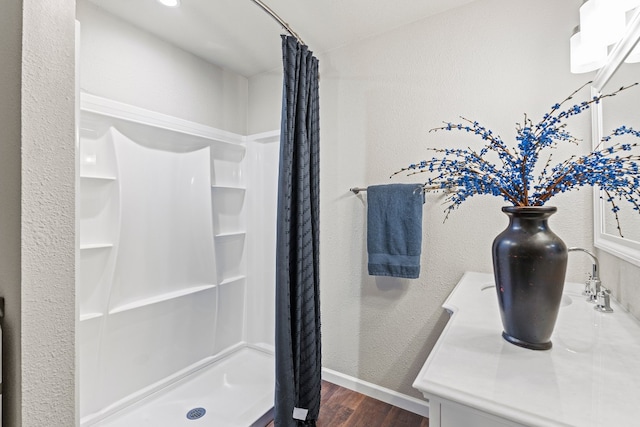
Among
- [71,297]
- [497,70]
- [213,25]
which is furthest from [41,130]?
[497,70]

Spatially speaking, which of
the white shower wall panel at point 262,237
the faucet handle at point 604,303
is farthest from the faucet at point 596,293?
the white shower wall panel at point 262,237

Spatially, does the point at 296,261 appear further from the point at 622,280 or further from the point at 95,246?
the point at 622,280

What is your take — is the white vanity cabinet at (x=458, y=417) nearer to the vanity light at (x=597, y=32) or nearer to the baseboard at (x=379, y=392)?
the vanity light at (x=597, y=32)

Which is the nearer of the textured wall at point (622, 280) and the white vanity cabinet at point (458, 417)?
the white vanity cabinet at point (458, 417)

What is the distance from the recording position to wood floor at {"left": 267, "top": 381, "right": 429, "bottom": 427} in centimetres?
165

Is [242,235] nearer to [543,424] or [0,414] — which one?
[0,414]

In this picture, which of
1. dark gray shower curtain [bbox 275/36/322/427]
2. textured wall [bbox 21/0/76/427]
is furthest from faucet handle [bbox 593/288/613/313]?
textured wall [bbox 21/0/76/427]

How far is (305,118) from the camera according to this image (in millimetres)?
1612

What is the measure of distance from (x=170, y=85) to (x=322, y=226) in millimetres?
1436

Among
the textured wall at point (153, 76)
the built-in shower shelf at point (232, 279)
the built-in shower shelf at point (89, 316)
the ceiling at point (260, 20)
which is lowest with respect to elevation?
the built-in shower shelf at point (89, 316)

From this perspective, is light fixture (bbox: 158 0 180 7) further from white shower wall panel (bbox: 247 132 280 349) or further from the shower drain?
the shower drain

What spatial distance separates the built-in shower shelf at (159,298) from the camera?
1751mm

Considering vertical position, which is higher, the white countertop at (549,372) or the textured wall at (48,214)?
the textured wall at (48,214)

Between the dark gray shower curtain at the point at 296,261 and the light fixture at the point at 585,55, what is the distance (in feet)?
3.93
